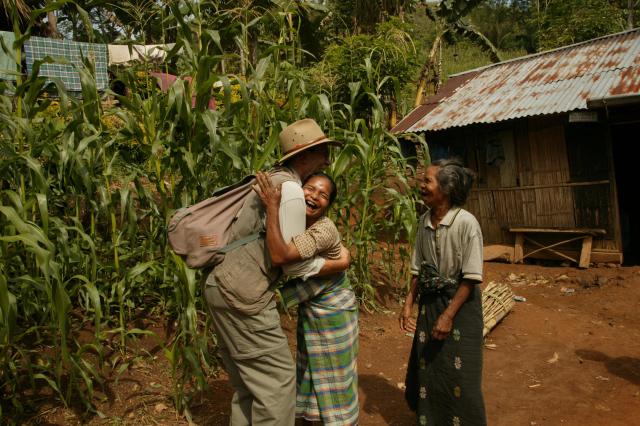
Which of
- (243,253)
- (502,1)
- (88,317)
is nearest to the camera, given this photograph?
(243,253)

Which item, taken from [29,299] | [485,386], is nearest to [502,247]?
[485,386]

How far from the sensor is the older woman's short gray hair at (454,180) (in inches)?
102

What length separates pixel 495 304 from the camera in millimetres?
4988

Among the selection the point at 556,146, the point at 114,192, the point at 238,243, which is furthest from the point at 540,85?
the point at 238,243

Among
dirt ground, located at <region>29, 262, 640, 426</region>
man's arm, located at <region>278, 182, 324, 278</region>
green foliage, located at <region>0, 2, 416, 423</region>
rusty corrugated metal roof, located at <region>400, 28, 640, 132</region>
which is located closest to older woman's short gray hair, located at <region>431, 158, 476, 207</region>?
man's arm, located at <region>278, 182, 324, 278</region>

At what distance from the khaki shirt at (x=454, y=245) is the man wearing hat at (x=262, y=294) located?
0.75 metres

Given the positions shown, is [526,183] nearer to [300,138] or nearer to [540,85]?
[540,85]

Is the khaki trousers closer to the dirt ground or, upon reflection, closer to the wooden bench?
the dirt ground

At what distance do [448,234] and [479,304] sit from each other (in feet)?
1.32

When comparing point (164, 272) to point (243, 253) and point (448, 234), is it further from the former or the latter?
point (448, 234)

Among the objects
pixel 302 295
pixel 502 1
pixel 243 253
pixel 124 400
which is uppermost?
pixel 502 1

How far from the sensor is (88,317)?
3.47 m

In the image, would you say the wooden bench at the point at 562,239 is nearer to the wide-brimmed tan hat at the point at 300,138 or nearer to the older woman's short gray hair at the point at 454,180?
the older woman's short gray hair at the point at 454,180

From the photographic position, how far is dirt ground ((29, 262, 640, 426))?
3039 millimetres
